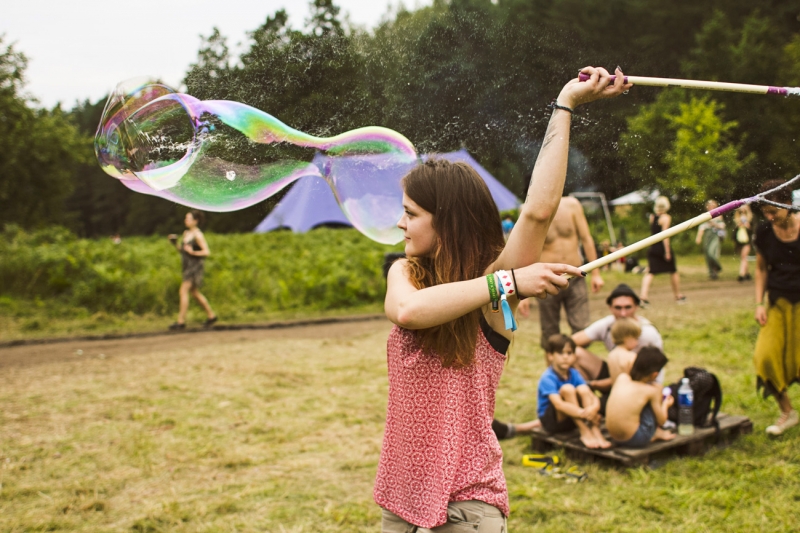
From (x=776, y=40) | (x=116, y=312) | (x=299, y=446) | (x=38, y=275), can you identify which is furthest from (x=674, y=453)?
(x=776, y=40)

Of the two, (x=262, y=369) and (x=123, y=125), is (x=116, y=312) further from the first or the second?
(x=123, y=125)

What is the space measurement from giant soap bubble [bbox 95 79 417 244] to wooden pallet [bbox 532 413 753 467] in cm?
285

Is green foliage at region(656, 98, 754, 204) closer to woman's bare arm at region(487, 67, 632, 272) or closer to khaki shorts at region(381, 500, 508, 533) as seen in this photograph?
woman's bare arm at region(487, 67, 632, 272)

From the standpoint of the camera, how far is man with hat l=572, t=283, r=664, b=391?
215 inches

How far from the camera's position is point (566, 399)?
16.8 ft

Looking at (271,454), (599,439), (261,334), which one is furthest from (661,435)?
(261,334)

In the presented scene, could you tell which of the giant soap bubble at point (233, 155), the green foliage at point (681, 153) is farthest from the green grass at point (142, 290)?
the green foliage at point (681, 153)

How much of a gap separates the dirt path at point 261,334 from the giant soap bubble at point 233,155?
6.73m

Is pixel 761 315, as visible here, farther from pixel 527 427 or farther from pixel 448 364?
pixel 448 364

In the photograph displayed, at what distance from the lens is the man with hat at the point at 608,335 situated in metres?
5.46

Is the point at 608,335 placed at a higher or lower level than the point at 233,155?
lower

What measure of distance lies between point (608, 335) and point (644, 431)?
116 cm

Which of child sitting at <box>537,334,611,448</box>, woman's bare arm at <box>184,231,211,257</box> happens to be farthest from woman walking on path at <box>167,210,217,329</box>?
child sitting at <box>537,334,611,448</box>

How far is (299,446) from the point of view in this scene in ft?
17.4
